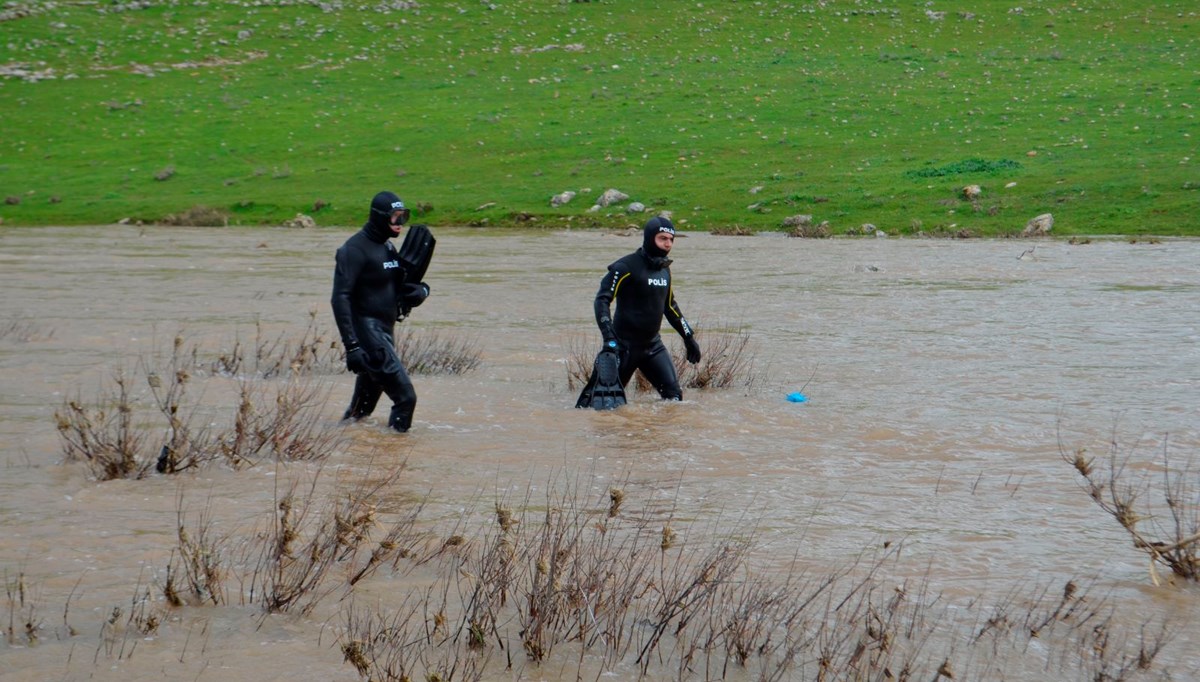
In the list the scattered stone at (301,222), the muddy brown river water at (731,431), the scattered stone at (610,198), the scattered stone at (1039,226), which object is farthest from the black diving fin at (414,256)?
the scattered stone at (301,222)

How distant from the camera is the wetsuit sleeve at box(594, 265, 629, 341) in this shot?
12.0m

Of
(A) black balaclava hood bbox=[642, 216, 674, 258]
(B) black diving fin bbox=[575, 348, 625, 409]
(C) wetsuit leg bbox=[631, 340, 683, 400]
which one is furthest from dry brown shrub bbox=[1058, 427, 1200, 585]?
(A) black balaclava hood bbox=[642, 216, 674, 258]

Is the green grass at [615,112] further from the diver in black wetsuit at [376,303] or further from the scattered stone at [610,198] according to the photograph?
the diver in black wetsuit at [376,303]

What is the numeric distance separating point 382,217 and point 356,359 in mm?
1194

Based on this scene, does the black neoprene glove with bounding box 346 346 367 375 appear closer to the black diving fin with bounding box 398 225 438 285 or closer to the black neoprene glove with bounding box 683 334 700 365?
the black diving fin with bounding box 398 225 438 285

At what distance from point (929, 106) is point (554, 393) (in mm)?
37408

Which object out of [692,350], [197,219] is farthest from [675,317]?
[197,219]

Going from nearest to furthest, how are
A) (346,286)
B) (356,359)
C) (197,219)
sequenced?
(356,359) → (346,286) → (197,219)

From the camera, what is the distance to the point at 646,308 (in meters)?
12.3

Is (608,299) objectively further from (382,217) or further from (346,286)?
(346,286)

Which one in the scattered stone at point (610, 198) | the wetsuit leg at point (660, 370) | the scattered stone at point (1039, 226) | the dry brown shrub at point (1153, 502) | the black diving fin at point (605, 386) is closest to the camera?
the dry brown shrub at point (1153, 502)

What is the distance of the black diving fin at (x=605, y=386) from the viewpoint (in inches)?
468

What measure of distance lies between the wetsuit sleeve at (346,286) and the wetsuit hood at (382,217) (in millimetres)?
241

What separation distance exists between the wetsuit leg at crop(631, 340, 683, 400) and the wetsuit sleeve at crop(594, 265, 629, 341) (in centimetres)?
39
